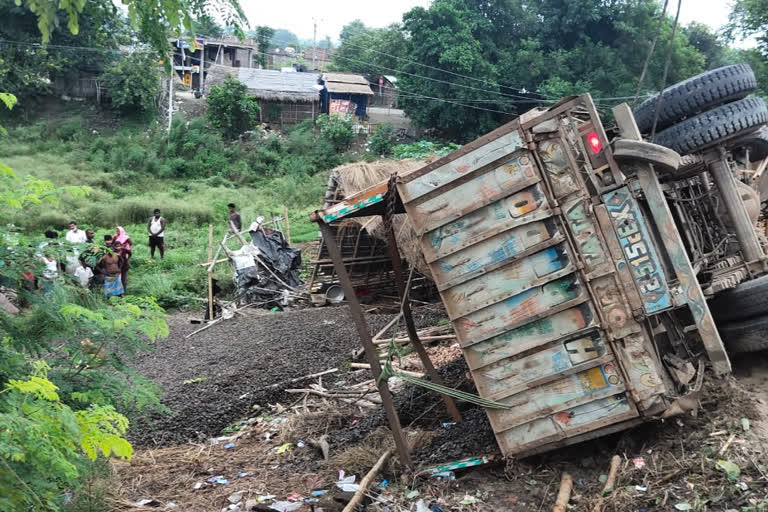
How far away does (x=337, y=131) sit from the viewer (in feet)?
108

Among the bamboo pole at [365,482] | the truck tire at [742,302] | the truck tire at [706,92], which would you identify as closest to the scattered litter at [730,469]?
the truck tire at [742,302]

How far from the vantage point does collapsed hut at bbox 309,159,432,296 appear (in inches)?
456

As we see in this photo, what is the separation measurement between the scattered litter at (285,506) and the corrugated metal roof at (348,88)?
3354 cm

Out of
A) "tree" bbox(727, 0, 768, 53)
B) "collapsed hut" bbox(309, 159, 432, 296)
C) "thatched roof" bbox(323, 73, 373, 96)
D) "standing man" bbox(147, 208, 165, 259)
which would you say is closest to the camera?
"collapsed hut" bbox(309, 159, 432, 296)

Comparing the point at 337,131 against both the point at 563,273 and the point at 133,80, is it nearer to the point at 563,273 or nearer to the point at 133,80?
the point at 133,80

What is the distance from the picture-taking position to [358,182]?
Result: 11.6 metres

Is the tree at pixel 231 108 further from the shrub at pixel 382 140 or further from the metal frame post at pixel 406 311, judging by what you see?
the metal frame post at pixel 406 311

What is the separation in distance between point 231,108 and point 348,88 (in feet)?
24.9

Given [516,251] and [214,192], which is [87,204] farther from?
[516,251]

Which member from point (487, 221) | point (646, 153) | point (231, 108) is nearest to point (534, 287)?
point (487, 221)

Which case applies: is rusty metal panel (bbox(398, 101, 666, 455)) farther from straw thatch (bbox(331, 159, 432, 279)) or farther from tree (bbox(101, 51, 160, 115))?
tree (bbox(101, 51, 160, 115))

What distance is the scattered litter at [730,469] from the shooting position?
12.2ft

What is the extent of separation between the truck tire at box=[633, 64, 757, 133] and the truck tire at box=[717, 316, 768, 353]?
5.53 ft

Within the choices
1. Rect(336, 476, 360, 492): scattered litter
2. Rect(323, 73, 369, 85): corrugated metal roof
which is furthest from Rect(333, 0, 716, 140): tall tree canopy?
Rect(336, 476, 360, 492): scattered litter
